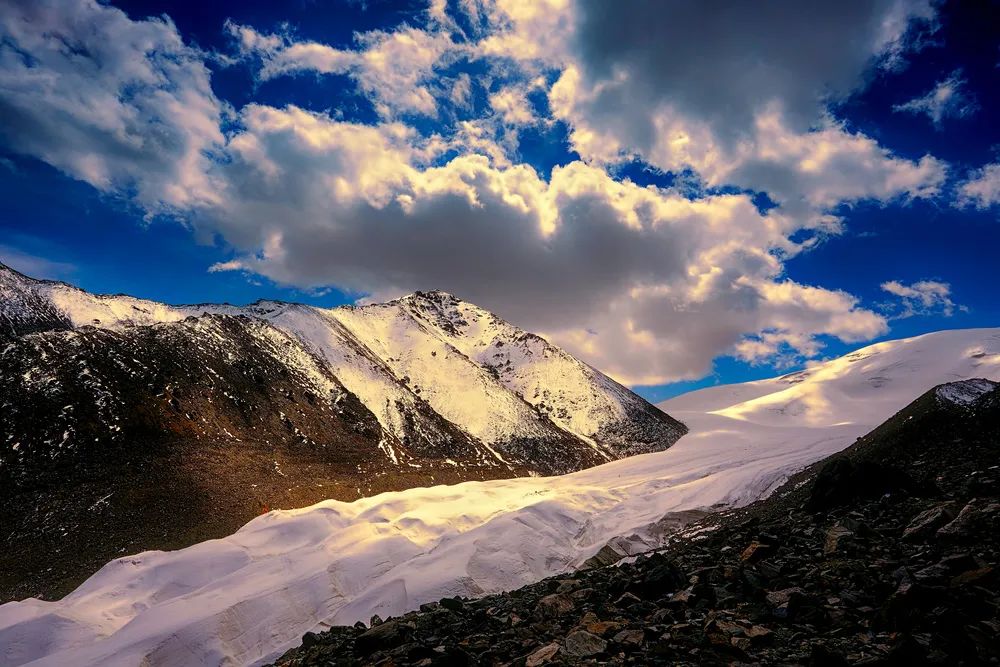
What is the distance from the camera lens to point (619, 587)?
1187 cm

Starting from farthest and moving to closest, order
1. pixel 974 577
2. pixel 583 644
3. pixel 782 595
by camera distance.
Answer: pixel 782 595 → pixel 583 644 → pixel 974 577

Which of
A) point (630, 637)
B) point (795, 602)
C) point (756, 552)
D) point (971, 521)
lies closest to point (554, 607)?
point (630, 637)

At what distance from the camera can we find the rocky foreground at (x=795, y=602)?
7.02 meters

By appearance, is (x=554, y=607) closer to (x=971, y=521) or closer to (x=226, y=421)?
(x=971, y=521)

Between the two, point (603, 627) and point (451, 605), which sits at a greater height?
point (603, 627)

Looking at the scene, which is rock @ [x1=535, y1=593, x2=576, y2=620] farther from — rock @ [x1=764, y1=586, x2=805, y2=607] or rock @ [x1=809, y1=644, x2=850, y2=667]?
rock @ [x1=809, y1=644, x2=850, y2=667]

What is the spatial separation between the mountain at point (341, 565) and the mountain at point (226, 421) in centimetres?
1213

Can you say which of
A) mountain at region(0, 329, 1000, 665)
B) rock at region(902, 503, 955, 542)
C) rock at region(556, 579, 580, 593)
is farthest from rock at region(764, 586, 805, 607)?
rock at region(556, 579, 580, 593)

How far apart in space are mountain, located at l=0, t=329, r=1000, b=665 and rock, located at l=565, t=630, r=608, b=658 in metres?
6.07

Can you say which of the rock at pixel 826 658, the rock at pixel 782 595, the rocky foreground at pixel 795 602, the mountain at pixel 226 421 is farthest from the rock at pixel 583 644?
the mountain at pixel 226 421

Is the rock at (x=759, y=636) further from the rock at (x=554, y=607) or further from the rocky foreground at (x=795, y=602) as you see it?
the rock at (x=554, y=607)

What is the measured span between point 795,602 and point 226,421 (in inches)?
2321

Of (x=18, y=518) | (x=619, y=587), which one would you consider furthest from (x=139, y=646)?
(x=18, y=518)

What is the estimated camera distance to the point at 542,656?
27.7ft
